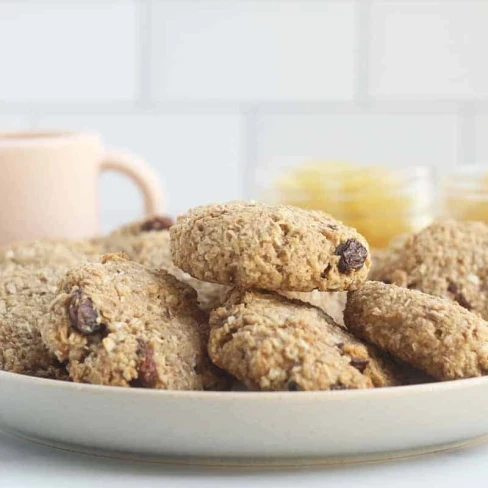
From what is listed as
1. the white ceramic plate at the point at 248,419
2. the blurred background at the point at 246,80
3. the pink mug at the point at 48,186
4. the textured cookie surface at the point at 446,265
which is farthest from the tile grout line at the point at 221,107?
the white ceramic plate at the point at 248,419

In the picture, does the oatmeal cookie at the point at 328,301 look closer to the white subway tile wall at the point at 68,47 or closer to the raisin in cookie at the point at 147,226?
the raisin in cookie at the point at 147,226

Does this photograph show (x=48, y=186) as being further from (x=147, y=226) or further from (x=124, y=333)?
(x=124, y=333)

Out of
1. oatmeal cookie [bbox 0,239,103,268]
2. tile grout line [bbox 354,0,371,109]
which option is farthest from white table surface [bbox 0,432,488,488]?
tile grout line [bbox 354,0,371,109]

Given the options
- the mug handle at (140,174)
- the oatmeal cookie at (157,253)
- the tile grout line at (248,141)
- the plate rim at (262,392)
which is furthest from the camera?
the tile grout line at (248,141)

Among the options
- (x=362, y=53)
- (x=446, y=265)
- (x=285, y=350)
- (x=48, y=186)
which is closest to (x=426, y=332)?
(x=285, y=350)

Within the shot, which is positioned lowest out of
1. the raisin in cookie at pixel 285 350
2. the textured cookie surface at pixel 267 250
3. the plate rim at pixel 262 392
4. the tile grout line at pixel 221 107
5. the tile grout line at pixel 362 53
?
the plate rim at pixel 262 392

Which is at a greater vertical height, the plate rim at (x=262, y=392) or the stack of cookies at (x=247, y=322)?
the stack of cookies at (x=247, y=322)
